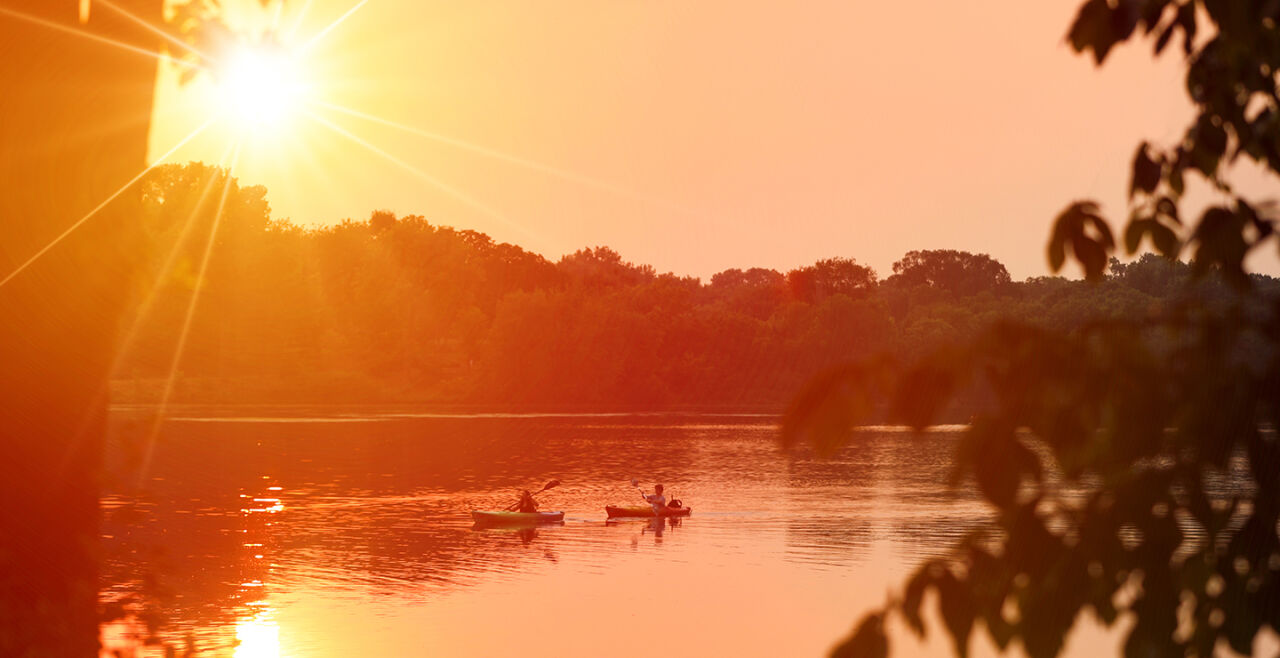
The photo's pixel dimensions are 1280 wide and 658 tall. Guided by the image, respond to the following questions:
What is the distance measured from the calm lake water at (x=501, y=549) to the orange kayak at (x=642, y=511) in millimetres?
573

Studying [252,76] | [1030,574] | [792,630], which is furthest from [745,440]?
[1030,574]

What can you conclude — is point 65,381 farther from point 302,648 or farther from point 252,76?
point 302,648

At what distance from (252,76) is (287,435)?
85049 millimetres

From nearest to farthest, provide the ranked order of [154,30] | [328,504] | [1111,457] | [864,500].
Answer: [1111,457], [154,30], [328,504], [864,500]

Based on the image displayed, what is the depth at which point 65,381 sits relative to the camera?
7.64 meters

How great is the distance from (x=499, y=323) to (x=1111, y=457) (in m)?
131

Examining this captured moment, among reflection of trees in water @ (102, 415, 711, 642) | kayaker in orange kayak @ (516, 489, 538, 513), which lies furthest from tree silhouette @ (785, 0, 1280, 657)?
kayaker in orange kayak @ (516, 489, 538, 513)

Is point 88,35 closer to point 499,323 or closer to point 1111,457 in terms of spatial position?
point 1111,457

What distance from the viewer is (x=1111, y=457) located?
3.80 metres

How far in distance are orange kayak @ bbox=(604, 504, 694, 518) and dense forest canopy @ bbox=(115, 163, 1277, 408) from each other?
199ft

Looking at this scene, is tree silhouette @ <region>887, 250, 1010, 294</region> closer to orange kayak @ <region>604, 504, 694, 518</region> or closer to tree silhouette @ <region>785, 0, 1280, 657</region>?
orange kayak @ <region>604, 504, 694, 518</region>

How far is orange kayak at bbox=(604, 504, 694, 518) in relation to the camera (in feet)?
177

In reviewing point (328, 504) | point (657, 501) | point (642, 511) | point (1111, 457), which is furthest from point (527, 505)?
point (1111, 457)

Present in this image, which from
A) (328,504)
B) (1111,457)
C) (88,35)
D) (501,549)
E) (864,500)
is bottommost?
(501,549)
